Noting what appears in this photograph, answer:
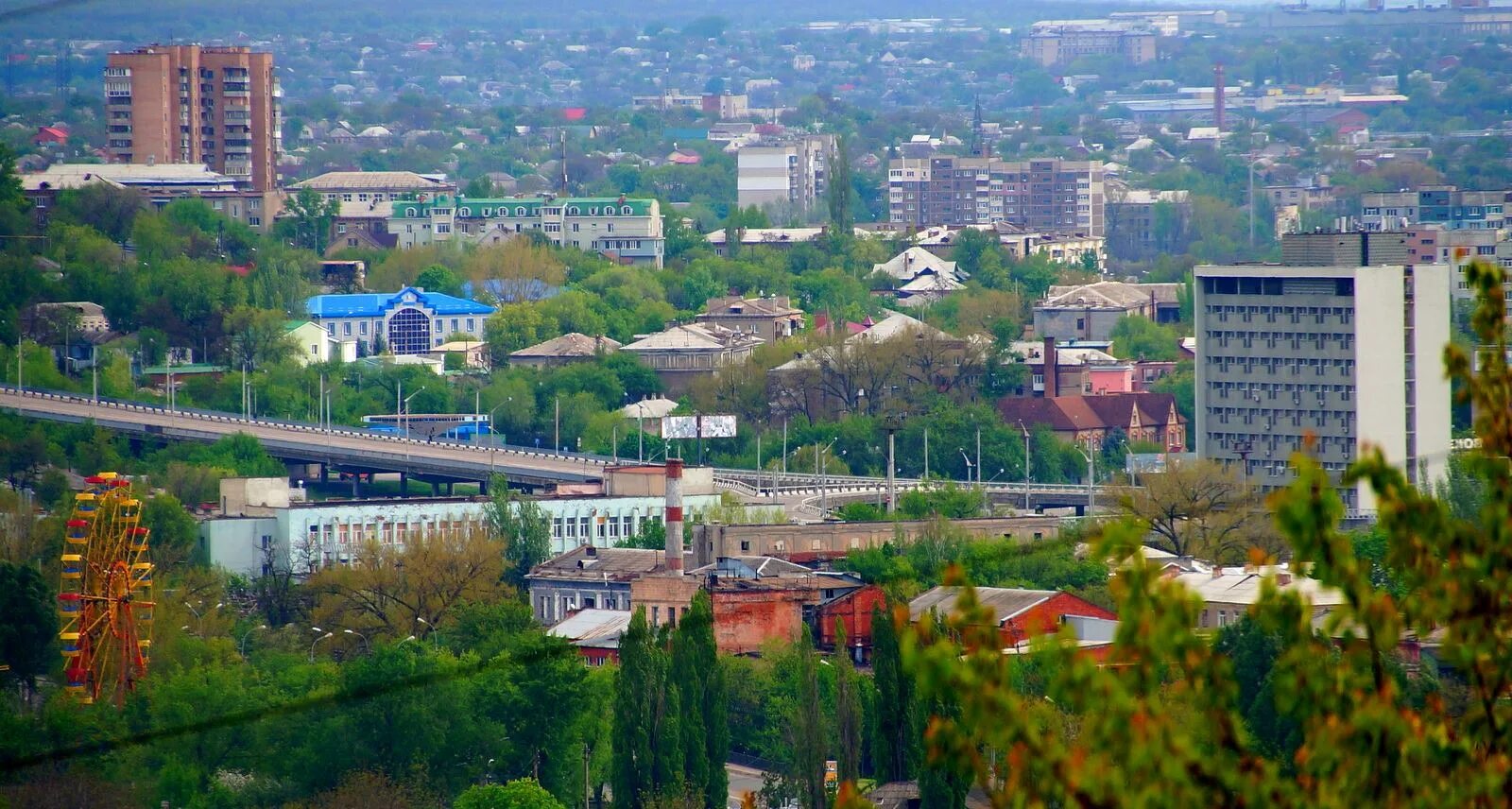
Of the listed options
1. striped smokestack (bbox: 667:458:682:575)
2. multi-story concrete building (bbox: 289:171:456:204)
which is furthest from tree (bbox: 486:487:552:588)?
multi-story concrete building (bbox: 289:171:456:204)

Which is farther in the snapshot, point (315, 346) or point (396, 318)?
point (396, 318)

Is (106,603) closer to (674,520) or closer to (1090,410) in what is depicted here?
(674,520)

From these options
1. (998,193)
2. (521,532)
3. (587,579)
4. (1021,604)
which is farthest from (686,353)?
(998,193)

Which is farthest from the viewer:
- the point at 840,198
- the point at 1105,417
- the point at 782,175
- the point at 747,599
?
the point at 782,175

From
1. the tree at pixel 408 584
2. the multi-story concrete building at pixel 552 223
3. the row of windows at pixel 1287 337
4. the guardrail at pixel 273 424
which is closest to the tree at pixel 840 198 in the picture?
the multi-story concrete building at pixel 552 223

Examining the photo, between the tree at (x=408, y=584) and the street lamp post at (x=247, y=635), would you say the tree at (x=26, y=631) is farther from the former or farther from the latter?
the tree at (x=408, y=584)

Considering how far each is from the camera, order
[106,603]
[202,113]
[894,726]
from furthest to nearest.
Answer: [202,113], [106,603], [894,726]
